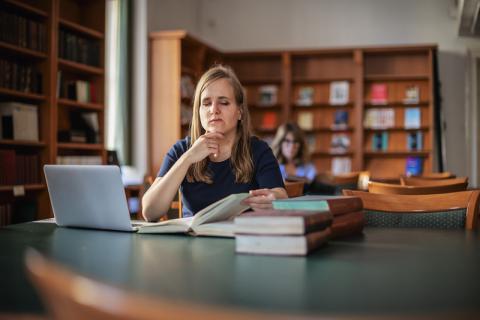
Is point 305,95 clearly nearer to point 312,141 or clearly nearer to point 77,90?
point 312,141

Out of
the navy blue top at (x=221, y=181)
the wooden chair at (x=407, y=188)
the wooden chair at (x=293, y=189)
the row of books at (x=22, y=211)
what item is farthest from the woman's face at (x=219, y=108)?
the row of books at (x=22, y=211)

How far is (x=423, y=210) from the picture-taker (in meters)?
1.94

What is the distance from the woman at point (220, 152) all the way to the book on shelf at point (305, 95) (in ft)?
20.1

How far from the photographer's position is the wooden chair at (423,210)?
1.90 metres

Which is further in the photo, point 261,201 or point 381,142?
point 381,142

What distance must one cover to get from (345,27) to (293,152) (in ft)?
11.8

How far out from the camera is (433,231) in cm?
168

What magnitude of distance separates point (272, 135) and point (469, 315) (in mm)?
8198

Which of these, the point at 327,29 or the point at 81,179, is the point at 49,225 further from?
the point at 327,29

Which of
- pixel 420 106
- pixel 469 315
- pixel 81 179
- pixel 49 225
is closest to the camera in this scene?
pixel 469 315

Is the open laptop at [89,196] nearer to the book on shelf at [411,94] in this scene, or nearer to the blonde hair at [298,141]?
the blonde hair at [298,141]

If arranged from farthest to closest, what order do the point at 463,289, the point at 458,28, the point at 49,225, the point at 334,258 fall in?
the point at 458,28
the point at 49,225
the point at 334,258
the point at 463,289

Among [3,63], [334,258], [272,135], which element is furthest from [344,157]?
[334,258]

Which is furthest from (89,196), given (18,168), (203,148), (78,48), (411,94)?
(411,94)
